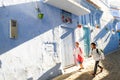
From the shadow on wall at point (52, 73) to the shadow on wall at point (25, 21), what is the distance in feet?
6.48

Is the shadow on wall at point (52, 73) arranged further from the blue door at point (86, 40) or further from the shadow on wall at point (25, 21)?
the blue door at point (86, 40)

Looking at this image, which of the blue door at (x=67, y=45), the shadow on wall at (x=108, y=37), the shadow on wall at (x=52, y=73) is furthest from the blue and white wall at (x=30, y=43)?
the shadow on wall at (x=108, y=37)

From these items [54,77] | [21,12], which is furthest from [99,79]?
[21,12]

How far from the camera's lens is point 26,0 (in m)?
10.9

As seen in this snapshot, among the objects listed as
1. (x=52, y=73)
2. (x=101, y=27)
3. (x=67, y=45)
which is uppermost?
(x=101, y=27)

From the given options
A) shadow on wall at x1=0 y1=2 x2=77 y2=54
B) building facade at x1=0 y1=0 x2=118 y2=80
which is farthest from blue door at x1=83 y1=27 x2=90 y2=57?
shadow on wall at x1=0 y1=2 x2=77 y2=54

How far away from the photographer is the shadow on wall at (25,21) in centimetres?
960

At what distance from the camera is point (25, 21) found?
10.8 m

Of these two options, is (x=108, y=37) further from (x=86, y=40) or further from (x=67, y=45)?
(x=67, y=45)

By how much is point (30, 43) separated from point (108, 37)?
13.9 metres

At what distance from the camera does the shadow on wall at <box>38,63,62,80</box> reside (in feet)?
38.8

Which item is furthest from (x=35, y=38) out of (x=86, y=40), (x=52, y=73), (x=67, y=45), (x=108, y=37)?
(x=108, y=37)

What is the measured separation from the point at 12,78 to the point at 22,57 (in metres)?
1.13

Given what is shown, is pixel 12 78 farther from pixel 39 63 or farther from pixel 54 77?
pixel 54 77
